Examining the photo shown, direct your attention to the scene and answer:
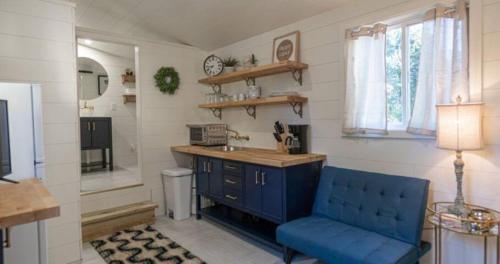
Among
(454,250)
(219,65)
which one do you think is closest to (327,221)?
(454,250)

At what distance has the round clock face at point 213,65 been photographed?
13.0 ft

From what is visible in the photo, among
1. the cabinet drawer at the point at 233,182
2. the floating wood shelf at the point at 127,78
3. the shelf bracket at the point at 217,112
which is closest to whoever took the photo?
the cabinet drawer at the point at 233,182

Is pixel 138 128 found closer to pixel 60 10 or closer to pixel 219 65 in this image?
pixel 219 65

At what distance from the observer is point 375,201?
232 centimetres

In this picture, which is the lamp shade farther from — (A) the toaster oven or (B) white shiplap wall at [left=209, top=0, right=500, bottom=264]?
(A) the toaster oven

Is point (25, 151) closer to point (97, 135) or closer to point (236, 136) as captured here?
point (236, 136)

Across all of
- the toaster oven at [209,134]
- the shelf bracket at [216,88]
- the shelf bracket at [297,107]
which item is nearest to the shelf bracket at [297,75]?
the shelf bracket at [297,107]

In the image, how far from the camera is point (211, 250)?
2.90 m

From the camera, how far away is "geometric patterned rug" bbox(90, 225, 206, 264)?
2691 millimetres

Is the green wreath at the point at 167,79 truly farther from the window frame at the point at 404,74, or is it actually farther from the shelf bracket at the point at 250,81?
the window frame at the point at 404,74

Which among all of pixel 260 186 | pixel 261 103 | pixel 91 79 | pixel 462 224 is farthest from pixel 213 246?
pixel 91 79

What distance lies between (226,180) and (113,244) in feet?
4.38

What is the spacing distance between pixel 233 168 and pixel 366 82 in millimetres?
1565

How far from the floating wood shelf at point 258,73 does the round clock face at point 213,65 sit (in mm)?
119
